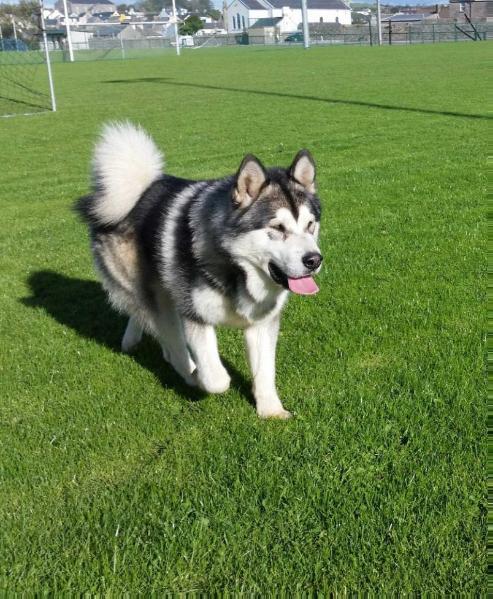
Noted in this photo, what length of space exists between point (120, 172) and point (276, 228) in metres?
1.52

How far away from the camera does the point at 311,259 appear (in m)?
3.25

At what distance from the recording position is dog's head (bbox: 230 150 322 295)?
3.28 m

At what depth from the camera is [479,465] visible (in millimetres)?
3133

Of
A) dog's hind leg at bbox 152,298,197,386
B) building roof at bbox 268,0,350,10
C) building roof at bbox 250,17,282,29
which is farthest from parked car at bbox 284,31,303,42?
dog's hind leg at bbox 152,298,197,386

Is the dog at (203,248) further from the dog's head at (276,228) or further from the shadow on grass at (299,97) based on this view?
the shadow on grass at (299,97)

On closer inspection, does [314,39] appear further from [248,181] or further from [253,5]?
[248,181]

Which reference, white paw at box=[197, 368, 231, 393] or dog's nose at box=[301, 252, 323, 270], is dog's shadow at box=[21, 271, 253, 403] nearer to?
white paw at box=[197, 368, 231, 393]

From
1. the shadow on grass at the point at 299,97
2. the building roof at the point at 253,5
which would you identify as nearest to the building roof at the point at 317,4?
the building roof at the point at 253,5

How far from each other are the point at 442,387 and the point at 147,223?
2.07 meters

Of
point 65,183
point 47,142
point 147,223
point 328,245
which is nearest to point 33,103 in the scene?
point 47,142

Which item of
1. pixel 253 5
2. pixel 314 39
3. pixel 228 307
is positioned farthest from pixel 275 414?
pixel 253 5

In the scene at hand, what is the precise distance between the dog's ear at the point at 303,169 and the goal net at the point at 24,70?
18.4m

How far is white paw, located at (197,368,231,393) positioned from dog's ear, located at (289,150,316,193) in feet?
3.82

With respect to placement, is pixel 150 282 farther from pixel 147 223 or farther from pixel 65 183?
pixel 65 183
